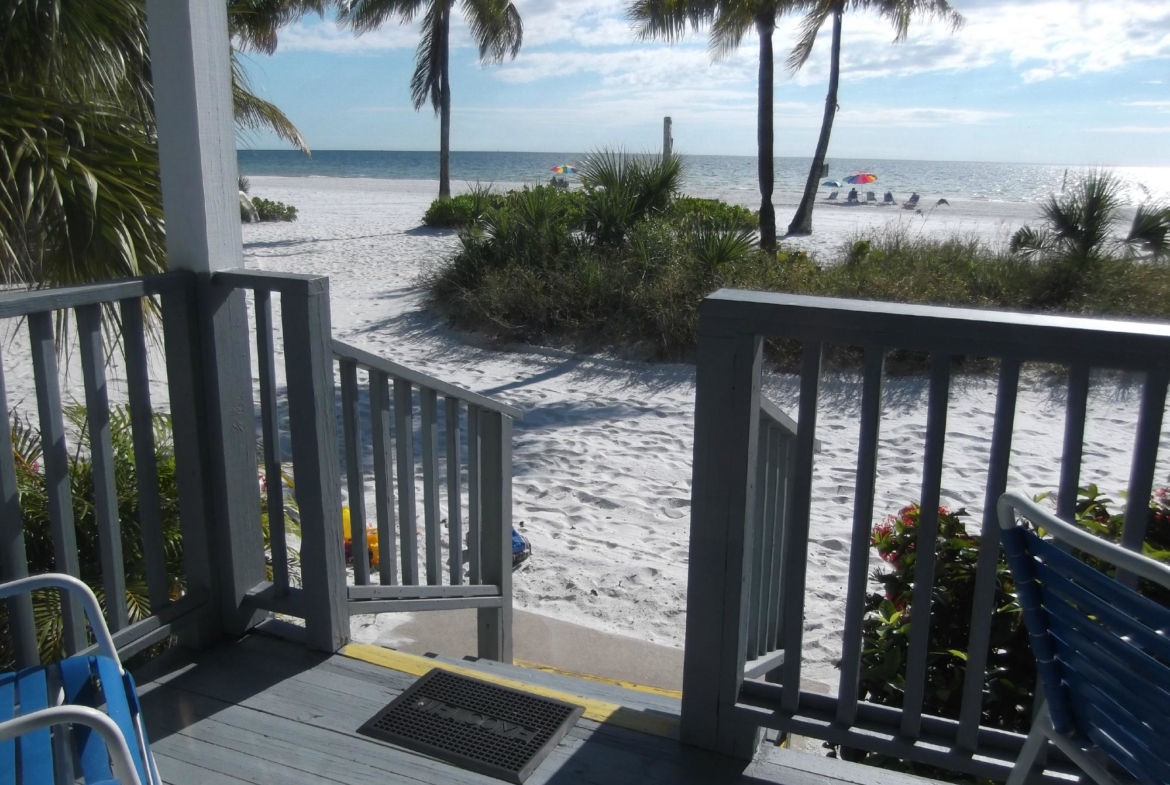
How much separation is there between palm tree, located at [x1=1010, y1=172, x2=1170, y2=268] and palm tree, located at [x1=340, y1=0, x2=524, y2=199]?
1792 cm

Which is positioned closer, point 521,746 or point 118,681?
point 118,681

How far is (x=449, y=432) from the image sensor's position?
3.76m

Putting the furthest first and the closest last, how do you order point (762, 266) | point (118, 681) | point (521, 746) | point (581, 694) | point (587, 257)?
point (587, 257) < point (762, 266) < point (581, 694) < point (521, 746) < point (118, 681)

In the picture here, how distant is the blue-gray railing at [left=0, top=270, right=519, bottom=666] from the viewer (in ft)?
7.79

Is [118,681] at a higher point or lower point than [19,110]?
lower

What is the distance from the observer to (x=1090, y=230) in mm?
10562

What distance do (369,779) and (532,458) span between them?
192 inches

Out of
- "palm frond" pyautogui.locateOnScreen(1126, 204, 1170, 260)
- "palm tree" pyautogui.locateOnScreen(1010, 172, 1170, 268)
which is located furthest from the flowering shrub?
"palm frond" pyautogui.locateOnScreen(1126, 204, 1170, 260)

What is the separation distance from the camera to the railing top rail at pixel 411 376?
2.83 meters

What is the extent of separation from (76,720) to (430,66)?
28.1 metres

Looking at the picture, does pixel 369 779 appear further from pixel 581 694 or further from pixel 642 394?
pixel 642 394

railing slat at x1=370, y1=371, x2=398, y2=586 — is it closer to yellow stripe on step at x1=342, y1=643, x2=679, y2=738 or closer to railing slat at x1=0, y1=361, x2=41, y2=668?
yellow stripe on step at x1=342, y1=643, x2=679, y2=738

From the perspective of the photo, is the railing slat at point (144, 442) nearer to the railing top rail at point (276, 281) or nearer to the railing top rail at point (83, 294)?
the railing top rail at point (83, 294)

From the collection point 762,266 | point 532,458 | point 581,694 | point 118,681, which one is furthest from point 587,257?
point 118,681
